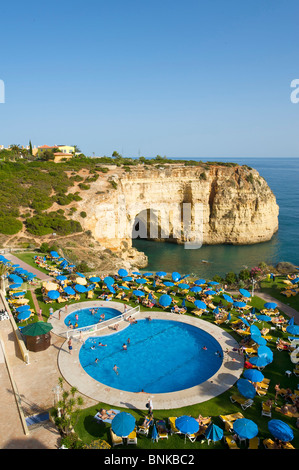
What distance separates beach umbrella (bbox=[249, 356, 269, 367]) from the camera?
18.9 metres

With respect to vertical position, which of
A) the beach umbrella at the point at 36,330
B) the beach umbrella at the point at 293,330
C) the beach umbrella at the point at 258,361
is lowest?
the beach umbrella at the point at 293,330

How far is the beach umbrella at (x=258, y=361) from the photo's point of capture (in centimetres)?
1893

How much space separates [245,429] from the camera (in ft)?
44.9

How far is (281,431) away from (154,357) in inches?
390

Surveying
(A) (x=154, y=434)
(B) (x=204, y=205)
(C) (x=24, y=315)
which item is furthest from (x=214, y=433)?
(B) (x=204, y=205)

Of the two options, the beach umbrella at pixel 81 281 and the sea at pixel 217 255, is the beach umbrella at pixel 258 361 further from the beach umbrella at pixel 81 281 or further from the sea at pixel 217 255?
the sea at pixel 217 255

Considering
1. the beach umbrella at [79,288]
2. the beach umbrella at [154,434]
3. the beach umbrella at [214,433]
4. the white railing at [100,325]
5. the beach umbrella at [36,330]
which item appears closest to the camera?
the beach umbrella at [214,433]

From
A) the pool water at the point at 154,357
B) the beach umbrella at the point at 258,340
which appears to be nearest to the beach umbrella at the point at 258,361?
the beach umbrella at the point at 258,340

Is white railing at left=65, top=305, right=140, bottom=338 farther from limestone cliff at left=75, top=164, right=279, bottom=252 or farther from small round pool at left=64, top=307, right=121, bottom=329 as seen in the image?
limestone cliff at left=75, top=164, right=279, bottom=252

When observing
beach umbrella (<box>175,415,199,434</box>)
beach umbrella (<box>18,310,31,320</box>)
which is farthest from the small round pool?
beach umbrella (<box>175,415,199,434</box>)

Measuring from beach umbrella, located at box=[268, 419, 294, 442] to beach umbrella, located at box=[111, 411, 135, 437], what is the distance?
6.24 m

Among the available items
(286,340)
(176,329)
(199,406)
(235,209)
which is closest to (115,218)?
(235,209)
